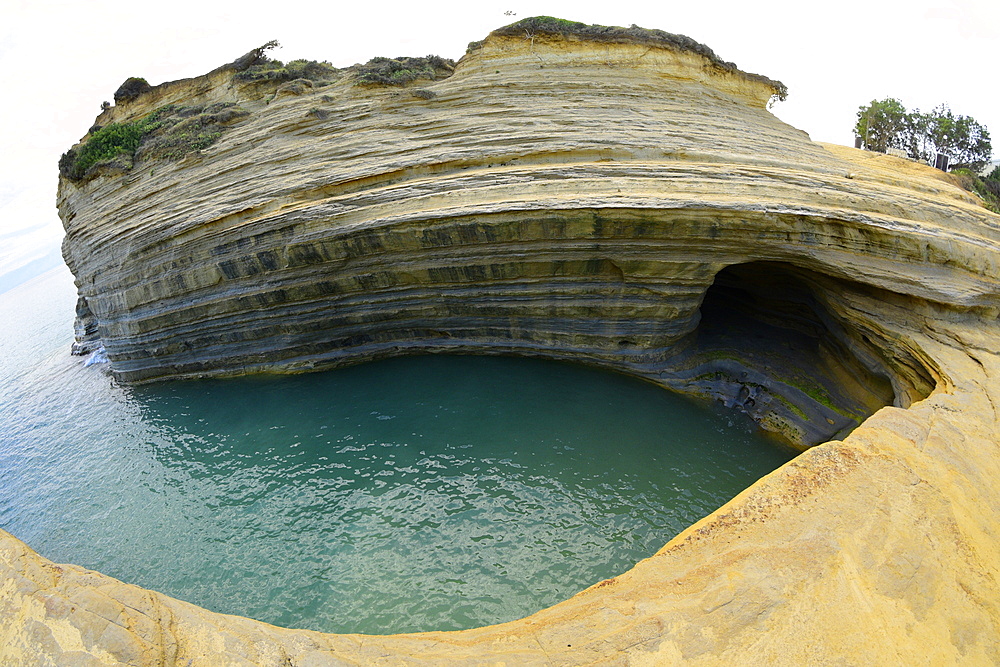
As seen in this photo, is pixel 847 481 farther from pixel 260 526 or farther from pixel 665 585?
pixel 260 526

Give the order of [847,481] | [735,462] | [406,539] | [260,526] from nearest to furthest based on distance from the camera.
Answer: [847,481] < [406,539] < [260,526] < [735,462]

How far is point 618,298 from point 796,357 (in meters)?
4.65

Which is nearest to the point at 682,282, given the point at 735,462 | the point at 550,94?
the point at 735,462

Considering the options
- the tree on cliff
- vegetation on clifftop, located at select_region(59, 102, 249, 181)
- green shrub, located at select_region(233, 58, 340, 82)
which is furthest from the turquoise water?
the tree on cliff

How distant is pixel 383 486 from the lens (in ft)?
29.0

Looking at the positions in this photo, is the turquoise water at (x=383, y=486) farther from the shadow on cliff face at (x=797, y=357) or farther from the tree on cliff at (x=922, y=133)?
the tree on cliff at (x=922, y=133)

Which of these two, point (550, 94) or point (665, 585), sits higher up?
point (550, 94)

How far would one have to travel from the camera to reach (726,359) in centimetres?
1157

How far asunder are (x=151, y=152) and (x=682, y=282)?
54.8ft

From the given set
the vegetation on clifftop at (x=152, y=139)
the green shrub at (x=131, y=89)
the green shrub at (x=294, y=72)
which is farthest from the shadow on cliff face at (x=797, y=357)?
the green shrub at (x=131, y=89)

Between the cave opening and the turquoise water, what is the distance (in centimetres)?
103

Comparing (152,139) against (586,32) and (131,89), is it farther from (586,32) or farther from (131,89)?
(586,32)

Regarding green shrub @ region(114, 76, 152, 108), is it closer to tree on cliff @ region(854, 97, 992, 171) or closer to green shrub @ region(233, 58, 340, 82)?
green shrub @ region(233, 58, 340, 82)

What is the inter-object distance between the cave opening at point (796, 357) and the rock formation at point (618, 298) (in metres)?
0.06
